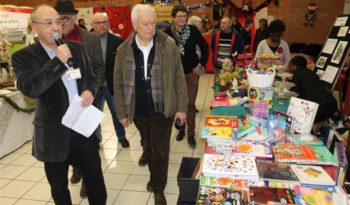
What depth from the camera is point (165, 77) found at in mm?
2109

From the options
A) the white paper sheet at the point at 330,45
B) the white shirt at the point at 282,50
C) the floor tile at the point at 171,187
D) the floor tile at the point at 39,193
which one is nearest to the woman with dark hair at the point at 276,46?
the white shirt at the point at 282,50

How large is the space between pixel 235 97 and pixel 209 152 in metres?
1.06

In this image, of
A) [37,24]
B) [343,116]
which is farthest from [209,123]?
[343,116]

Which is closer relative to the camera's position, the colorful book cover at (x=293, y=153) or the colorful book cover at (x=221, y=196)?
the colorful book cover at (x=221, y=196)

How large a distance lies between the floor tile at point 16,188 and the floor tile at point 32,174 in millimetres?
74

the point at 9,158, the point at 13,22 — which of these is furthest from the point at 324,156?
the point at 13,22

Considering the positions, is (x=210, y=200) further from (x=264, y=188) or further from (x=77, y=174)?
(x=77, y=174)

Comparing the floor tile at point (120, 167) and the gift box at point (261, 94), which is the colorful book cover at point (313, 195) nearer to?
the gift box at point (261, 94)

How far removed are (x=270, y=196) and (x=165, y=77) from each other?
1.10 metres

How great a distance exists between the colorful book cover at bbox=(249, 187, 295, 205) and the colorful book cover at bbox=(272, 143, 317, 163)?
0.91 ft

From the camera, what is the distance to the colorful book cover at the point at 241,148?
67.7 inches

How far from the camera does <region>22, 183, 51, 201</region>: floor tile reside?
8.84ft

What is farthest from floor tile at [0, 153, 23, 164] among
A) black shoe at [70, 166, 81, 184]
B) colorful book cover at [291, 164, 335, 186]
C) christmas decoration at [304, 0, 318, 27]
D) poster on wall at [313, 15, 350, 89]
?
christmas decoration at [304, 0, 318, 27]

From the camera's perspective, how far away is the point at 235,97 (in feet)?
8.90
